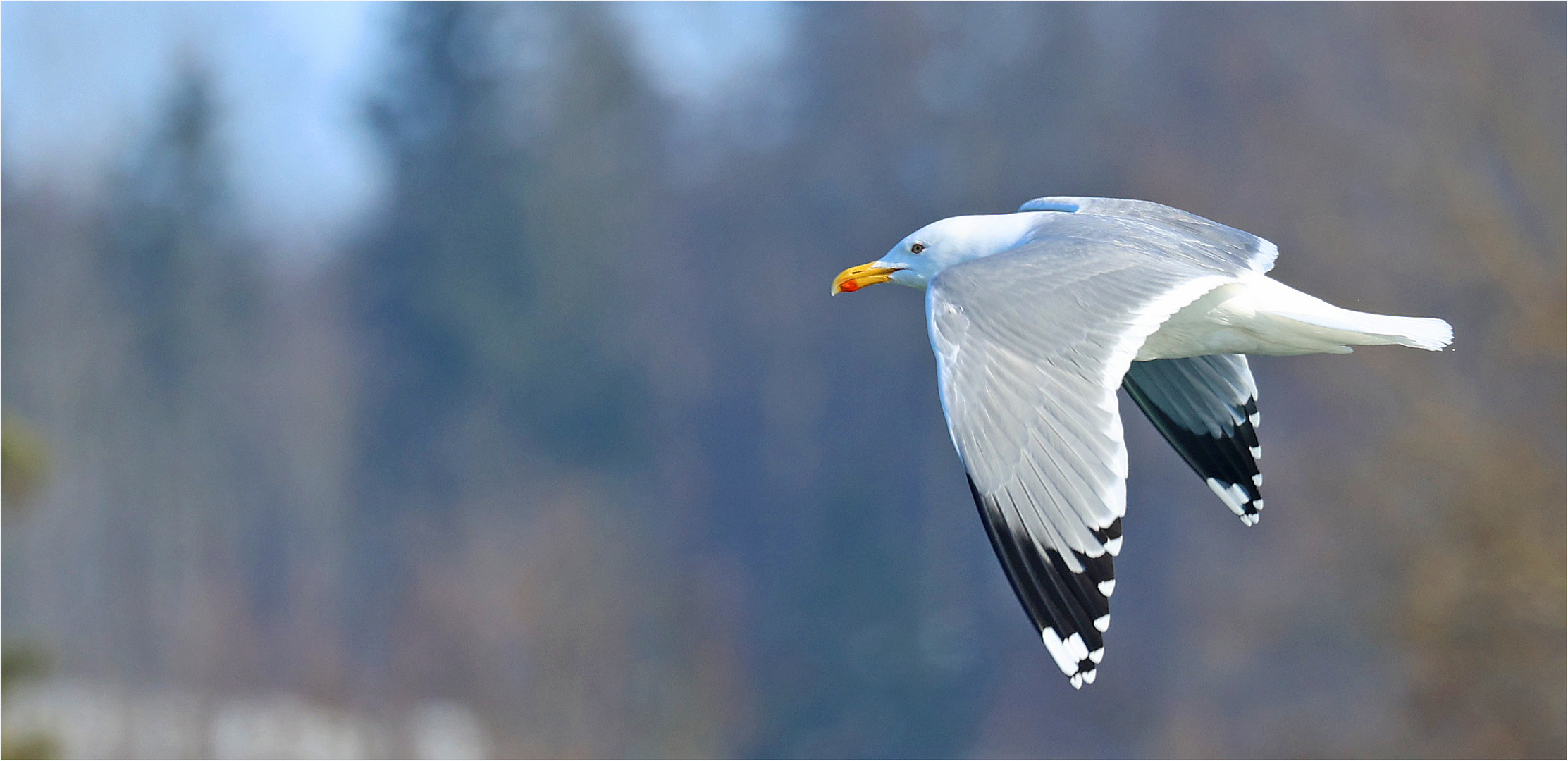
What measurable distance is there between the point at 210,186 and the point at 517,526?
5.98 m

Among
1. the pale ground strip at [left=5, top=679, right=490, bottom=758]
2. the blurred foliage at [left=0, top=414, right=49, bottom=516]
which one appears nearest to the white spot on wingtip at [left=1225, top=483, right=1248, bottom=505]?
the blurred foliage at [left=0, top=414, right=49, bottom=516]

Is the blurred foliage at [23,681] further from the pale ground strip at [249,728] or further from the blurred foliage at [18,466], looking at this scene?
the pale ground strip at [249,728]

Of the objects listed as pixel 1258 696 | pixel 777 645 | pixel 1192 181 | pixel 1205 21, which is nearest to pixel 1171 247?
pixel 1258 696

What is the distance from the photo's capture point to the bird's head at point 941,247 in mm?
3268

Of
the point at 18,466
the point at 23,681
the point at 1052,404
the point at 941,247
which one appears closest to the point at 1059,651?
the point at 1052,404

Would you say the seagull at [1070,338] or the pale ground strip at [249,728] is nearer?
the seagull at [1070,338]

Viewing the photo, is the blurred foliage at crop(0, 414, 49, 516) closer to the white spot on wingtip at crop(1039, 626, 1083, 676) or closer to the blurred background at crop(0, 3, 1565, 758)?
the blurred background at crop(0, 3, 1565, 758)

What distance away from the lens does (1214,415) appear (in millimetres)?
3572

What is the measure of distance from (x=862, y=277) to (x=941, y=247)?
0.16 m

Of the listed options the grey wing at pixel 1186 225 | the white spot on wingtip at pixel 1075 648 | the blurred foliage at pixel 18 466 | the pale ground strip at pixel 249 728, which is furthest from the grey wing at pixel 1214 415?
the pale ground strip at pixel 249 728

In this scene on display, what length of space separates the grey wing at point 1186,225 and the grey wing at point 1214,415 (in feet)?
0.96

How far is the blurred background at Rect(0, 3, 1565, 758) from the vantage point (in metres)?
8.88

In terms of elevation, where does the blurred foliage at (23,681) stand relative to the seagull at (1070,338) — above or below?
above

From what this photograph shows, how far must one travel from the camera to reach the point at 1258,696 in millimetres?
9758
